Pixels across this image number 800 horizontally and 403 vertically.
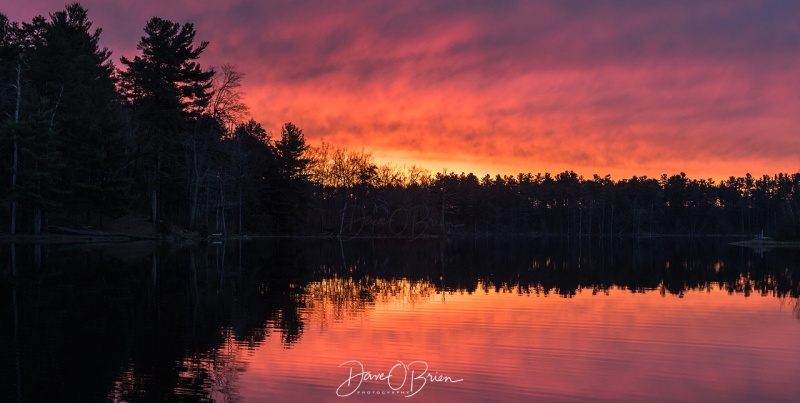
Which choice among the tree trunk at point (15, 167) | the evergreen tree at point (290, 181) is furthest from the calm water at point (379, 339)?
the evergreen tree at point (290, 181)

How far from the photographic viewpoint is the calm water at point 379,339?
12500 millimetres

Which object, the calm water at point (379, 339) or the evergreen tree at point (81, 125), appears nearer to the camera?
the calm water at point (379, 339)

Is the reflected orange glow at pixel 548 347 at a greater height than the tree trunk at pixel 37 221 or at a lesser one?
lesser

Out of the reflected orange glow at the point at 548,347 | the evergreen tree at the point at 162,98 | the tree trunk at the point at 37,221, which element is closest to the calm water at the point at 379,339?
the reflected orange glow at the point at 548,347

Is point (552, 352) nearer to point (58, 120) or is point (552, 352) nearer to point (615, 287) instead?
point (615, 287)

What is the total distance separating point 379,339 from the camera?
1745cm

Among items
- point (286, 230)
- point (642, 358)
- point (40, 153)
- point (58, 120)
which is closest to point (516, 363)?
point (642, 358)

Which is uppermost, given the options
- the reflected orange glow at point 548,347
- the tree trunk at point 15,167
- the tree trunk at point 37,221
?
the tree trunk at point 15,167

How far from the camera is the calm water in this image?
12.5 metres

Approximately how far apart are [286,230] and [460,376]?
88.3 meters

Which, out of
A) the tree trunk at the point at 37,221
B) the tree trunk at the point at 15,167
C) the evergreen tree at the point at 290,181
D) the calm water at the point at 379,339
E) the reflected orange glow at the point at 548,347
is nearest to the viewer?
the calm water at the point at 379,339

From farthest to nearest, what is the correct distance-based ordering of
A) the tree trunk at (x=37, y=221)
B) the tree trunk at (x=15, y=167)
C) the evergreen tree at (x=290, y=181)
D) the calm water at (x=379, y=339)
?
the evergreen tree at (x=290, y=181)
the tree trunk at (x=37, y=221)
the tree trunk at (x=15, y=167)
the calm water at (x=379, y=339)

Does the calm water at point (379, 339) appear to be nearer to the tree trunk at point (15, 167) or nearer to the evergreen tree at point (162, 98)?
the tree trunk at point (15, 167)

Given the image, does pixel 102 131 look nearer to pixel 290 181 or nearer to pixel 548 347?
pixel 290 181
